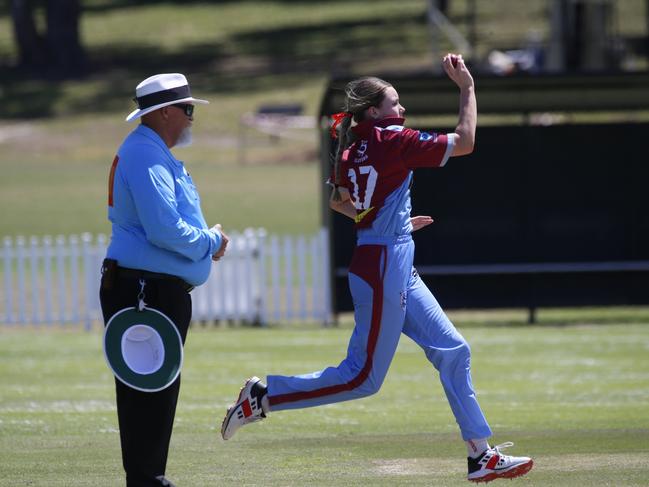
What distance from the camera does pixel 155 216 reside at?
5980 millimetres

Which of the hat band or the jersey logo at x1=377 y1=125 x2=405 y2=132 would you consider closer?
the hat band

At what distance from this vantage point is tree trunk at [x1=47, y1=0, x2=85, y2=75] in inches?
1967

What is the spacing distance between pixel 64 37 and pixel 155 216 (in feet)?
155

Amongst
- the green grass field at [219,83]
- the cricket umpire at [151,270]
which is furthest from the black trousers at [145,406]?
the green grass field at [219,83]

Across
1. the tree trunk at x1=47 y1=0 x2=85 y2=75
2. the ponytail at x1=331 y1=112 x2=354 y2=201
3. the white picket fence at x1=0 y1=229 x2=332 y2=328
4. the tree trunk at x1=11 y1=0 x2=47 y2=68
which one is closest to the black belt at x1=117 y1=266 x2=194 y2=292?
the ponytail at x1=331 y1=112 x2=354 y2=201

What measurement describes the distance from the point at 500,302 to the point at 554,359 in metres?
3.47

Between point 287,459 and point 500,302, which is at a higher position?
point 287,459

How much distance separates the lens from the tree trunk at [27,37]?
51438 millimetres

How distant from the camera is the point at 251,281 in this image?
1639cm

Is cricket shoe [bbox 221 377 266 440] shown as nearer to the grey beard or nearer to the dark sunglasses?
the grey beard

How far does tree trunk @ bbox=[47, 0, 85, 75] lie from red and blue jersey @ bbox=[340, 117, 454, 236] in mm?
44966

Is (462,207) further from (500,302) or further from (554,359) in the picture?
(554,359)

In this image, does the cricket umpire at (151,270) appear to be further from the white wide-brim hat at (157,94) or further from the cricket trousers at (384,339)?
the cricket trousers at (384,339)

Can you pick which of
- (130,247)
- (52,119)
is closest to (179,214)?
(130,247)
